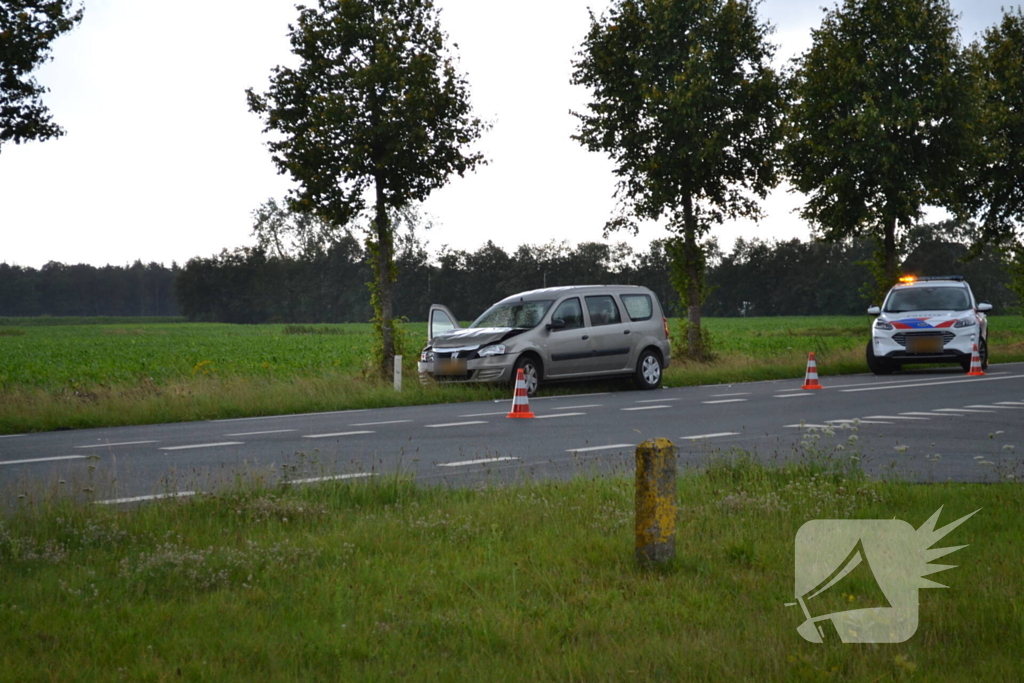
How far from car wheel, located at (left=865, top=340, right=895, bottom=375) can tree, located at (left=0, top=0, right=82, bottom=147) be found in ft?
55.4

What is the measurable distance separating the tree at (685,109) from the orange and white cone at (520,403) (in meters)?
12.5

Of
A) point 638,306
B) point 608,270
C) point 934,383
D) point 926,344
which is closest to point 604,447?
point 638,306

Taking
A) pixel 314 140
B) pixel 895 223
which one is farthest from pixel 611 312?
pixel 895 223

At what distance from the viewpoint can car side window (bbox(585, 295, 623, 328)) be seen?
63.3 feet

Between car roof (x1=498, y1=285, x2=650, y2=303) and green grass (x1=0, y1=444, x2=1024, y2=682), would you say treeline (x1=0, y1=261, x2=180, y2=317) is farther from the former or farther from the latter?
green grass (x1=0, y1=444, x2=1024, y2=682)

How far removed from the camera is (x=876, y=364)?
76.7ft

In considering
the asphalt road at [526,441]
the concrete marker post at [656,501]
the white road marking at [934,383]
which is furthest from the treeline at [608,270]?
the concrete marker post at [656,501]

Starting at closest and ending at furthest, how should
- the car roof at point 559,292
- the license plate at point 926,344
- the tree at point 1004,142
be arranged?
the car roof at point 559,292, the license plate at point 926,344, the tree at point 1004,142

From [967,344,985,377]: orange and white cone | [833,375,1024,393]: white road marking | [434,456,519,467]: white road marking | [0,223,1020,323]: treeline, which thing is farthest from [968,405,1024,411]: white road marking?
[0,223,1020,323]: treeline

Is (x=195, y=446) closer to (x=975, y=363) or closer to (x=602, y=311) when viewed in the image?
(x=602, y=311)

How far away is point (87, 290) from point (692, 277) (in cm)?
12804

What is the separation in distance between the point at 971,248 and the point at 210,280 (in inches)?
3489

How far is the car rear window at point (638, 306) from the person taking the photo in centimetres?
2002

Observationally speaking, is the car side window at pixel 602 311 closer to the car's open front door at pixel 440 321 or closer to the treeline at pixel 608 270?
the car's open front door at pixel 440 321
